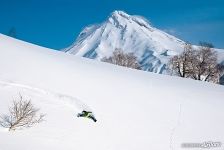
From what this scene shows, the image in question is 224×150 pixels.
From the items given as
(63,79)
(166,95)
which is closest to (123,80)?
(166,95)

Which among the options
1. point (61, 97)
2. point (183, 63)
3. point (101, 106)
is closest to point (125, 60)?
point (183, 63)

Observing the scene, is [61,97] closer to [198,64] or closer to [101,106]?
[101,106]

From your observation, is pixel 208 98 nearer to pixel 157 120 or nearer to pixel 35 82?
pixel 157 120

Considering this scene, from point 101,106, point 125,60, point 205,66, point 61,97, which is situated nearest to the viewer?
point 61,97

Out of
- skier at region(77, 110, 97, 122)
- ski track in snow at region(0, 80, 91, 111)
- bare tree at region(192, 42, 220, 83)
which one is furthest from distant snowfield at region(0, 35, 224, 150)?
bare tree at region(192, 42, 220, 83)

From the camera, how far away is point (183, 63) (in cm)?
5728

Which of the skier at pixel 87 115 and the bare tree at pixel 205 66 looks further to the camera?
the bare tree at pixel 205 66

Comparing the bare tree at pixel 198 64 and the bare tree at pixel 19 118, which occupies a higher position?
the bare tree at pixel 198 64

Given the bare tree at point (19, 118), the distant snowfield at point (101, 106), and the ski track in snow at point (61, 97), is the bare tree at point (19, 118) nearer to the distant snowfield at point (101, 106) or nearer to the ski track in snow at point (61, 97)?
the distant snowfield at point (101, 106)

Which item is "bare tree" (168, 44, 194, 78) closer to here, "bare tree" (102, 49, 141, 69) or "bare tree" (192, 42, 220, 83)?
"bare tree" (192, 42, 220, 83)

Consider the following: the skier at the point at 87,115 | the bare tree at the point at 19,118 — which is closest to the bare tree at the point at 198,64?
the skier at the point at 87,115

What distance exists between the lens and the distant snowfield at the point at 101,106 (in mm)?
19281

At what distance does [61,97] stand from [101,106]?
2.48 meters

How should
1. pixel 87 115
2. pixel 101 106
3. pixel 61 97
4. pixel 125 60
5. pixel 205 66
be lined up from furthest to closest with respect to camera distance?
pixel 125 60
pixel 205 66
pixel 101 106
pixel 61 97
pixel 87 115
